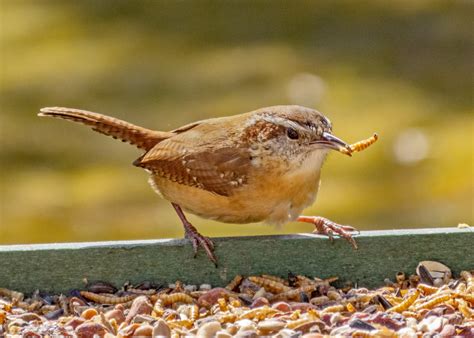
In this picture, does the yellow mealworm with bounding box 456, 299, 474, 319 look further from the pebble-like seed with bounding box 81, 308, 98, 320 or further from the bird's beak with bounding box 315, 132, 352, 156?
the pebble-like seed with bounding box 81, 308, 98, 320

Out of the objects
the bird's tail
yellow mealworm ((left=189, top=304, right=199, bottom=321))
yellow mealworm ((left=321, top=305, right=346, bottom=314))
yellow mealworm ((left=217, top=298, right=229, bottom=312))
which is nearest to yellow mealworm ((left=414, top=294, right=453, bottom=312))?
yellow mealworm ((left=321, top=305, right=346, bottom=314))

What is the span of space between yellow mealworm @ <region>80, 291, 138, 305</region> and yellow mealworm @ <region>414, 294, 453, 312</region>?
3.72 ft

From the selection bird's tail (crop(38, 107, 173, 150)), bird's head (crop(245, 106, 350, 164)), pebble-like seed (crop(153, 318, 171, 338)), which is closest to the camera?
pebble-like seed (crop(153, 318, 171, 338))

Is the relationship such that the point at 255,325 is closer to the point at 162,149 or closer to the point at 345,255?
the point at 345,255

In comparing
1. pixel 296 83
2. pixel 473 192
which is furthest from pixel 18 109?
pixel 473 192

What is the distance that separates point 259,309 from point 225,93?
870cm

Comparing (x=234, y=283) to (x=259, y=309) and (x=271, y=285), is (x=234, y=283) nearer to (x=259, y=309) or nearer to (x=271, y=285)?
(x=271, y=285)

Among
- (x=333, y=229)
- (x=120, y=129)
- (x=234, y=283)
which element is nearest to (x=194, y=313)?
(x=234, y=283)

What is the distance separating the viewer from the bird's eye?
525 cm

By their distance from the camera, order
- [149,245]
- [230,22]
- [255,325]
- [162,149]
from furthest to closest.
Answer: [230,22], [162,149], [149,245], [255,325]

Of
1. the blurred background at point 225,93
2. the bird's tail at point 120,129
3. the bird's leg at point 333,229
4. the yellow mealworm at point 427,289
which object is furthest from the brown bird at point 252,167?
the blurred background at point 225,93

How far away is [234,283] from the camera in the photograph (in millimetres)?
5031

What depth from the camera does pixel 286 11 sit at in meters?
15.1

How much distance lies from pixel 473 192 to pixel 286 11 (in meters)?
5.14
